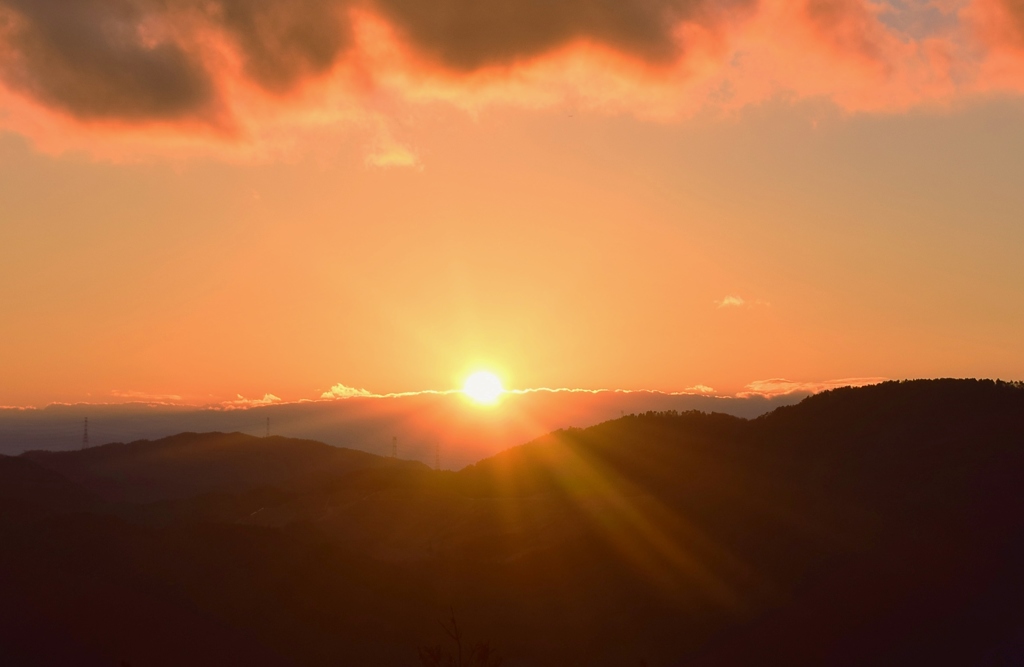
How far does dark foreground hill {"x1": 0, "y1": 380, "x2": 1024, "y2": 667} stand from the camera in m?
35.3

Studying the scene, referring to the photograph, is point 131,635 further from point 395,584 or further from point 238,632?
point 395,584

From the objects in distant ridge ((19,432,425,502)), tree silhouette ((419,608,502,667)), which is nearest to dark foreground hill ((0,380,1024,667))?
tree silhouette ((419,608,502,667))

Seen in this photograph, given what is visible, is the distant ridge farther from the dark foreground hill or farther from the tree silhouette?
the tree silhouette

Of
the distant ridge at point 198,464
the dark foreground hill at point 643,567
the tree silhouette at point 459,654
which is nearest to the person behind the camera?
the tree silhouette at point 459,654

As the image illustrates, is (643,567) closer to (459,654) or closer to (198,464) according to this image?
(459,654)

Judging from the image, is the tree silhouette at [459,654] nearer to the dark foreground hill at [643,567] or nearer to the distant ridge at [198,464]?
the dark foreground hill at [643,567]

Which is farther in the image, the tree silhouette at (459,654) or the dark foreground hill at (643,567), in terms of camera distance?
the dark foreground hill at (643,567)

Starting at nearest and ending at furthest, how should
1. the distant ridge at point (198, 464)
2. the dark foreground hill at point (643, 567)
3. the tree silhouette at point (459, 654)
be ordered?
the tree silhouette at point (459, 654) → the dark foreground hill at point (643, 567) → the distant ridge at point (198, 464)

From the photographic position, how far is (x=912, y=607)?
34.7 metres

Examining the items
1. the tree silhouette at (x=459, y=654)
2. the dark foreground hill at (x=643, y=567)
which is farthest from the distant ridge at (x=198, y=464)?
the tree silhouette at (x=459, y=654)

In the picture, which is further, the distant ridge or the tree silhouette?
the distant ridge

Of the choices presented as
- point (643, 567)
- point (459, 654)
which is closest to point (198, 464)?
point (643, 567)

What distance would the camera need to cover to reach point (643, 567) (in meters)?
44.7

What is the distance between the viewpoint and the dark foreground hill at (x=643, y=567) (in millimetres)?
35344
